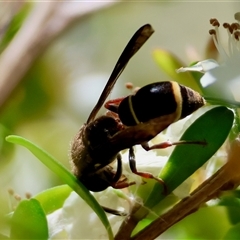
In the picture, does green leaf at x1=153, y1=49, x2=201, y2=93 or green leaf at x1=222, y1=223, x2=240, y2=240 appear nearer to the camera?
green leaf at x1=222, y1=223, x2=240, y2=240

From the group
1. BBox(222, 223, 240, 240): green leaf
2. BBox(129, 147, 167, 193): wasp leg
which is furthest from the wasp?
BBox(222, 223, 240, 240): green leaf

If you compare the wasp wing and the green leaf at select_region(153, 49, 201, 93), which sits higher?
the wasp wing

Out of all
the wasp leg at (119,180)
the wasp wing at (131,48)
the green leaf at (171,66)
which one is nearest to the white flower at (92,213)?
the wasp leg at (119,180)

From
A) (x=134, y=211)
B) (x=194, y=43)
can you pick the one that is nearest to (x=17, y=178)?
(x=134, y=211)

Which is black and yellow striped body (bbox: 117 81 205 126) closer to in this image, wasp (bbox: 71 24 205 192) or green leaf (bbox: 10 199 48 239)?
wasp (bbox: 71 24 205 192)

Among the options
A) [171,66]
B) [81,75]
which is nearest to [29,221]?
[171,66]

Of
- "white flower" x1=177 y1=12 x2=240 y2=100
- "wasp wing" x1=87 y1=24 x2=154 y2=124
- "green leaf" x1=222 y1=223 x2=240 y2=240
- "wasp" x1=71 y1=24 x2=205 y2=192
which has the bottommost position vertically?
"green leaf" x1=222 y1=223 x2=240 y2=240

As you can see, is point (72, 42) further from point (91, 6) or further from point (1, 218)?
point (1, 218)

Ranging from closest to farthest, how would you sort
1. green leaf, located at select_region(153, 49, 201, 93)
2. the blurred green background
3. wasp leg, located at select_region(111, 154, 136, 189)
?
wasp leg, located at select_region(111, 154, 136, 189) → green leaf, located at select_region(153, 49, 201, 93) → the blurred green background
